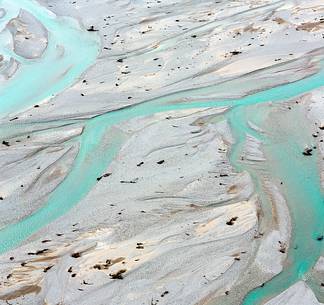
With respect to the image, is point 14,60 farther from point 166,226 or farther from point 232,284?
point 232,284

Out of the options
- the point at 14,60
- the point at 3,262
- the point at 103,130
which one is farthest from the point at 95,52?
the point at 3,262

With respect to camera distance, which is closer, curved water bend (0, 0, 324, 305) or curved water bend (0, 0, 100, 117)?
curved water bend (0, 0, 324, 305)

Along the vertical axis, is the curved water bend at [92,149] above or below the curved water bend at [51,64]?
below

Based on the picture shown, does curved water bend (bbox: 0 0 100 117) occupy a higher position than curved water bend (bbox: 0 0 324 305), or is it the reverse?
curved water bend (bbox: 0 0 100 117)

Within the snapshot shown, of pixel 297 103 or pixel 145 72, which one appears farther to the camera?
pixel 145 72

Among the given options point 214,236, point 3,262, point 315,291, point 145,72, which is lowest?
point 315,291

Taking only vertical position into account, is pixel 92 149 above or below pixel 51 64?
below

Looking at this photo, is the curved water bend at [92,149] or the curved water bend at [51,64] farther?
the curved water bend at [51,64]

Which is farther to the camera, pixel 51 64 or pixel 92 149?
pixel 51 64
